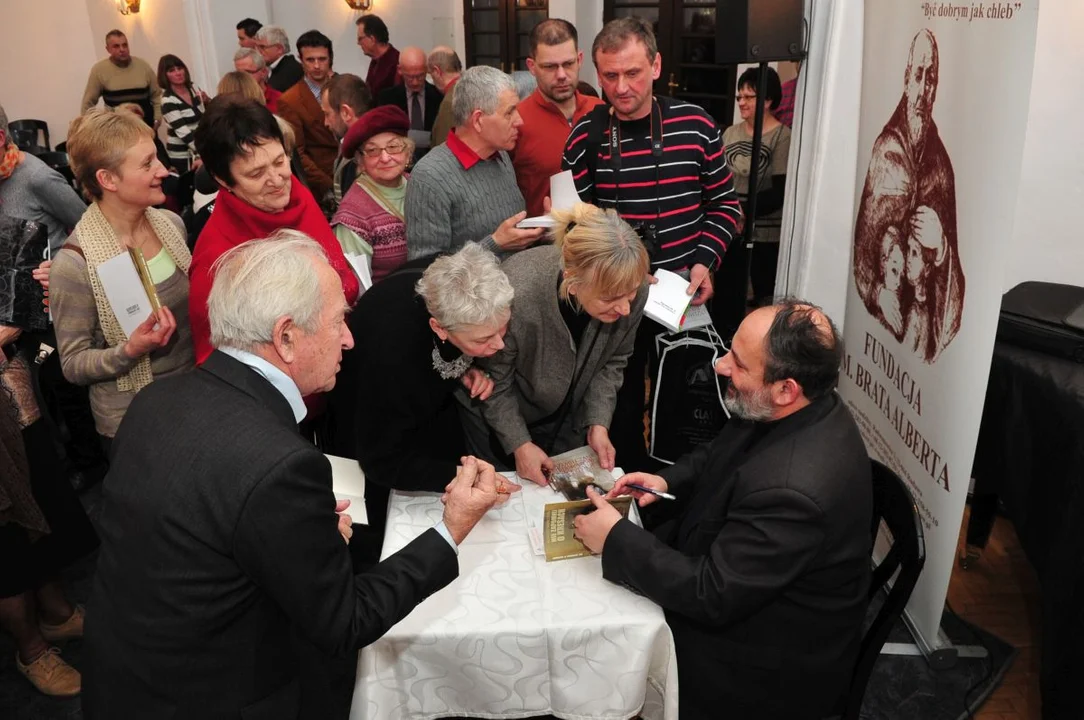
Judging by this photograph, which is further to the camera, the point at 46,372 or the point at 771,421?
the point at 46,372

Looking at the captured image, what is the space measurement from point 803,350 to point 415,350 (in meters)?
0.94

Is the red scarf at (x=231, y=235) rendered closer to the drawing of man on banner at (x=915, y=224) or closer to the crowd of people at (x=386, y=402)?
the crowd of people at (x=386, y=402)

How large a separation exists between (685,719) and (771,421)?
72 cm

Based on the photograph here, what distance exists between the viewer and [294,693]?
152 centimetres

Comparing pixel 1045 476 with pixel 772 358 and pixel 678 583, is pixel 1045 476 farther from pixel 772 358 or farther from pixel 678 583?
pixel 678 583

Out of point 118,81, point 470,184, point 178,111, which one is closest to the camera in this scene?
point 470,184

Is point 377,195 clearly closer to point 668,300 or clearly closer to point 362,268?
point 362,268

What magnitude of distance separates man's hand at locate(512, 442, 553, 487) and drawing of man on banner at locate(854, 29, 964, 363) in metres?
1.16

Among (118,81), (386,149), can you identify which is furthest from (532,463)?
(118,81)

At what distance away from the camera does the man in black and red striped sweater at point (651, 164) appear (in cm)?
292

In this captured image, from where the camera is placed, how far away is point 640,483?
2070 mm

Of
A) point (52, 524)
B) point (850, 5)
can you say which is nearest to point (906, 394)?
point (850, 5)

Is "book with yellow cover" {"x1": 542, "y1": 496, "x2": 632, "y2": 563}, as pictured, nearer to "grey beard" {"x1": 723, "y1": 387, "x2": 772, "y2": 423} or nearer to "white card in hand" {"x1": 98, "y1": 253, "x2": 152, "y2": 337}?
"grey beard" {"x1": 723, "y1": 387, "x2": 772, "y2": 423}

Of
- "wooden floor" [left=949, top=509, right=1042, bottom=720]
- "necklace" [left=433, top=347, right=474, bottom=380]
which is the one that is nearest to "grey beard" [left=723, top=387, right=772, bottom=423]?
"necklace" [left=433, top=347, right=474, bottom=380]
